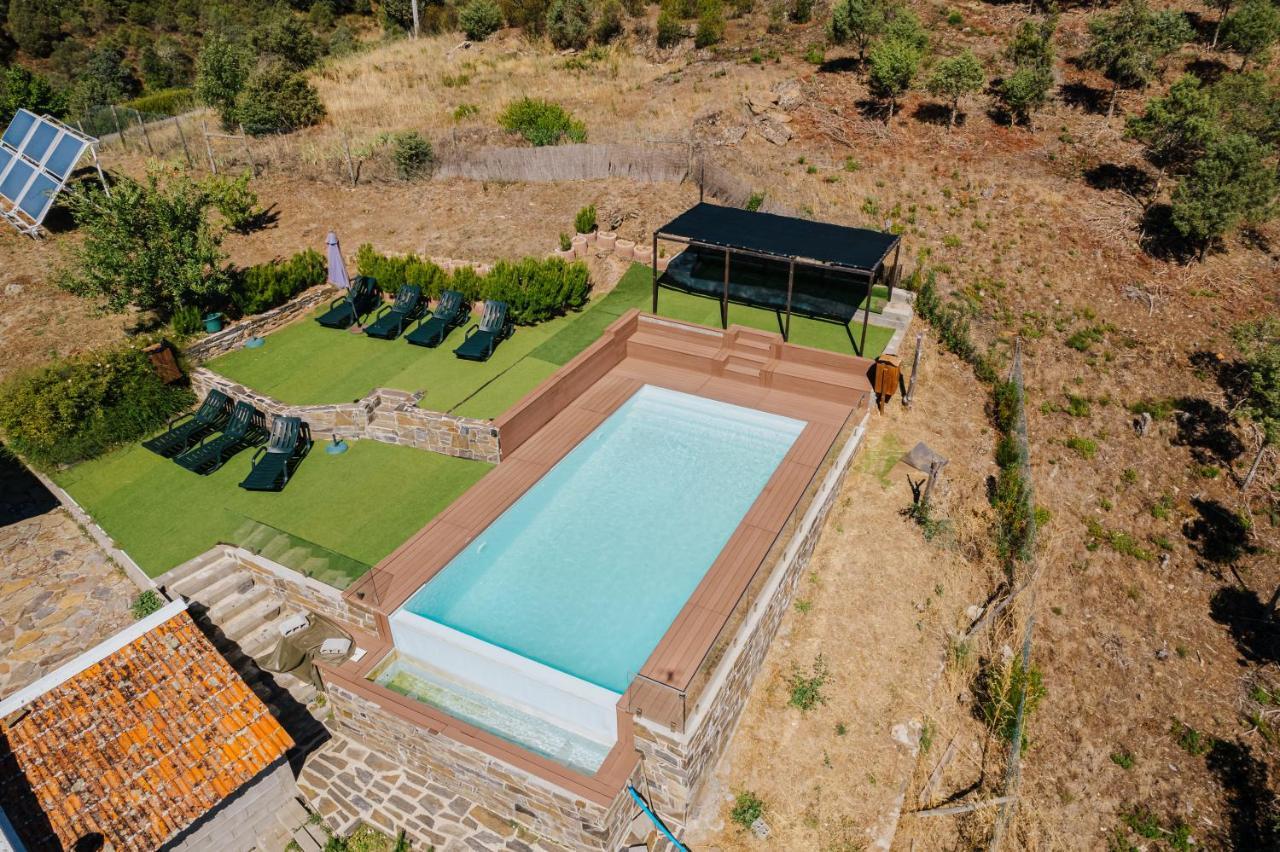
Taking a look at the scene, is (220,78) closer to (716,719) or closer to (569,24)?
(569,24)

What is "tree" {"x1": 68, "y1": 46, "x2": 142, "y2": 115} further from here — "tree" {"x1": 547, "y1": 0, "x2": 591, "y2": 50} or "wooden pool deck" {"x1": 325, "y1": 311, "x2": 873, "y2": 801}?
"wooden pool deck" {"x1": 325, "y1": 311, "x2": 873, "y2": 801}

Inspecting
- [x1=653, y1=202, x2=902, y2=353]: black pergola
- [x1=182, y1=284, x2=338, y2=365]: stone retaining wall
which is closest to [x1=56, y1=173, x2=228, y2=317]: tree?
[x1=182, y1=284, x2=338, y2=365]: stone retaining wall

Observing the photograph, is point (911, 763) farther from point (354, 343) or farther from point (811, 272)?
point (354, 343)

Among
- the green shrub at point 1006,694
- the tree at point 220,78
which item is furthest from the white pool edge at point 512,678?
the tree at point 220,78

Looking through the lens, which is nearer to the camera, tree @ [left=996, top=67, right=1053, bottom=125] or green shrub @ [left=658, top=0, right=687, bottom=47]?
tree @ [left=996, top=67, right=1053, bottom=125]

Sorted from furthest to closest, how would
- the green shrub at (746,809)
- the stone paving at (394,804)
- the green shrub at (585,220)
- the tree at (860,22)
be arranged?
the tree at (860,22) → the green shrub at (585,220) → the green shrub at (746,809) → the stone paving at (394,804)

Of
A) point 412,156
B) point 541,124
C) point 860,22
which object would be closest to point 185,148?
point 412,156

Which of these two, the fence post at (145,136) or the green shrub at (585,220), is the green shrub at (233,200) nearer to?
the fence post at (145,136)
